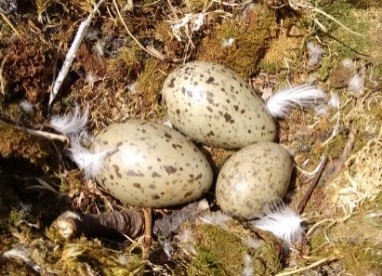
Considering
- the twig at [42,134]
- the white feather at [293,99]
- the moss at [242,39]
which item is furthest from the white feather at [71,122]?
the white feather at [293,99]

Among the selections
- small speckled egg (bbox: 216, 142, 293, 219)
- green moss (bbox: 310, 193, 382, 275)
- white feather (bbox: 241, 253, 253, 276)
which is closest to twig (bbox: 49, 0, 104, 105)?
small speckled egg (bbox: 216, 142, 293, 219)

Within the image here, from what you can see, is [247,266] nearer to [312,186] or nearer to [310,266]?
Answer: [310,266]

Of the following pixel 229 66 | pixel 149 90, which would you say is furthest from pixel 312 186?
pixel 149 90

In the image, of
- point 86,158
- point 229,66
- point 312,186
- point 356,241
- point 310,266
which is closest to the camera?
point 310,266

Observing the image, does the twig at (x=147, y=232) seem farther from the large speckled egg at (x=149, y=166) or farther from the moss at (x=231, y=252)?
the moss at (x=231, y=252)

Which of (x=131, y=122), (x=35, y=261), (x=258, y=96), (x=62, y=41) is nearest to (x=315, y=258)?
(x=258, y=96)

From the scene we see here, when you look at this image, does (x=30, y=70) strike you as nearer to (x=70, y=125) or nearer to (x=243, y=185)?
(x=70, y=125)
